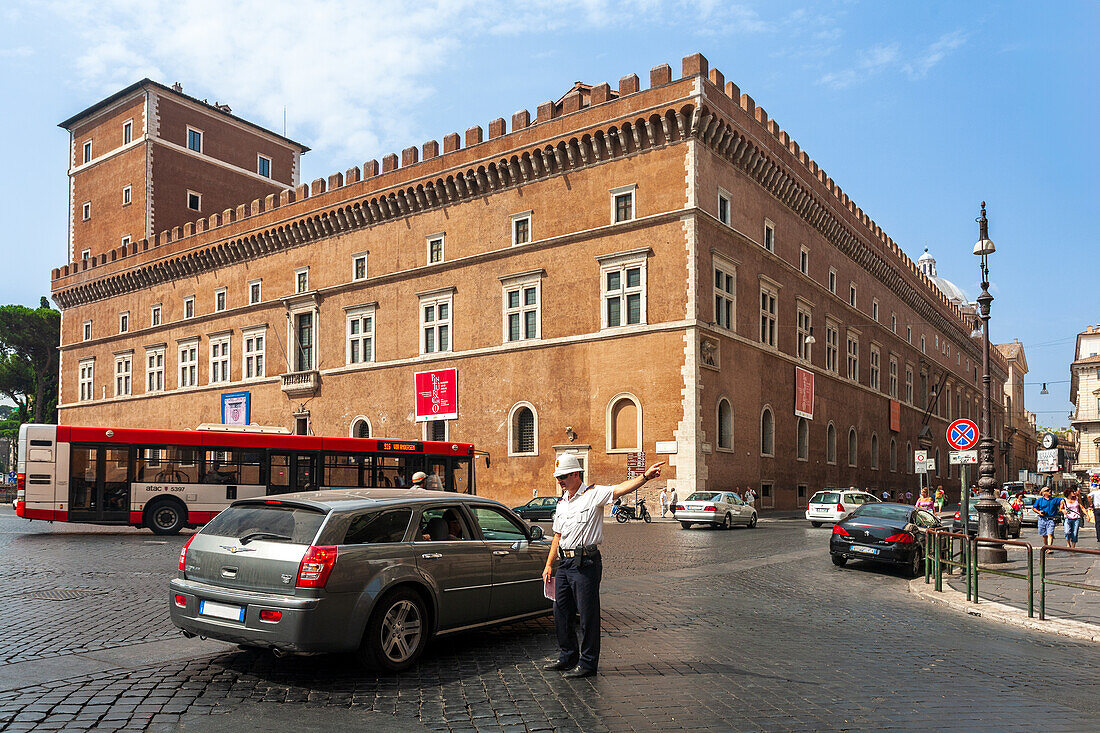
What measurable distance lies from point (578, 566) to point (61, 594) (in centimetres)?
780

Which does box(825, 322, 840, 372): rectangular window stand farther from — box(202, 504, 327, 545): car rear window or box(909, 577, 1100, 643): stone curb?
box(202, 504, 327, 545): car rear window

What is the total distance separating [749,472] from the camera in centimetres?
3828

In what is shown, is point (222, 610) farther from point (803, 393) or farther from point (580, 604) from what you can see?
point (803, 393)

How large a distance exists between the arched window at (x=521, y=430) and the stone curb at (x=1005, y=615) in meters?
25.8

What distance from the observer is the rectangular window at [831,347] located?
Result: 160ft

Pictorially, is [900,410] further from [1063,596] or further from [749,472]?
[1063,596]

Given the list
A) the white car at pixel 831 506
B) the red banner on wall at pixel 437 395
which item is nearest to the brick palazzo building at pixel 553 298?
the red banner on wall at pixel 437 395

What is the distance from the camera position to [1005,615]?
11.2m

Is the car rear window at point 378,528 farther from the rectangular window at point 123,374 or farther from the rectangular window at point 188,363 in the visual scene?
the rectangular window at point 123,374

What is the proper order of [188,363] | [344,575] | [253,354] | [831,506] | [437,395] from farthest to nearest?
1. [188,363]
2. [253,354]
3. [437,395]
4. [831,506]
5. [344,575]

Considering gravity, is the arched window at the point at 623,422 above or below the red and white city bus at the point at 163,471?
above

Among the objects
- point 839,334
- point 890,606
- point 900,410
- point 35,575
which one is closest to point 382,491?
point 890,606

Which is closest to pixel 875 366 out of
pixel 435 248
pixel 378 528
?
pixel 435 248

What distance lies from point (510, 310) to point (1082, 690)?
34097 millimetres
